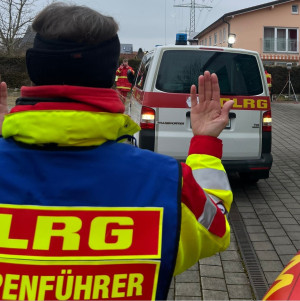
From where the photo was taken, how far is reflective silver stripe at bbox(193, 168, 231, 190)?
1.45 m

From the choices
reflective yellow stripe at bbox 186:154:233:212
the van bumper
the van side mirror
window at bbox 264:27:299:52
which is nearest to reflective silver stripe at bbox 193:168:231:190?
reflective yellow stripe at bbox 186:154:233:212

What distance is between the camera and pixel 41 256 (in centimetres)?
120

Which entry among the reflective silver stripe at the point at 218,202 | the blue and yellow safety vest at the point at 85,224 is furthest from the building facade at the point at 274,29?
the blue and yellow safety vest at the point at 85,224

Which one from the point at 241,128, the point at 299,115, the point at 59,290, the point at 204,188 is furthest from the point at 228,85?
the point at 299,115

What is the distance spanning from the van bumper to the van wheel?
211 millimetres

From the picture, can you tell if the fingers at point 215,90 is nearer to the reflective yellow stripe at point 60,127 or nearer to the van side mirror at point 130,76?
the reflective yellow stripe at point 60,127

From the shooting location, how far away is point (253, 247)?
4172mm

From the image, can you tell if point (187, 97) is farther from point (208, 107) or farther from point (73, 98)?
point (73, 98)

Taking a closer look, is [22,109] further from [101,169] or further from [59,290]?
[59,290]

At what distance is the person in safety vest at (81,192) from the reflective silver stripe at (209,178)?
13 centimetres

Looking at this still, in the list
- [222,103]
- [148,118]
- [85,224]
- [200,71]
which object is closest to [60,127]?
[85,224]

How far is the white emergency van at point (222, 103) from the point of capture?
5539 millimetres

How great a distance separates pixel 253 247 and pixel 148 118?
213 cm

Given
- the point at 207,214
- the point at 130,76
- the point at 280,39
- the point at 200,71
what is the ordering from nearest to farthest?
the point at 207,214 < the point at 200,71 < the point at 130,76 < the point at 280,39
